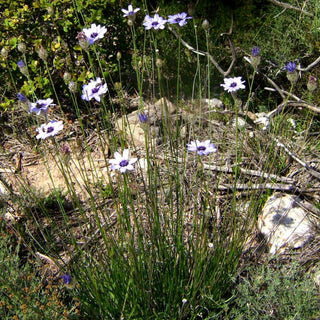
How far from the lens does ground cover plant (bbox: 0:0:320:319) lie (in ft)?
6.16

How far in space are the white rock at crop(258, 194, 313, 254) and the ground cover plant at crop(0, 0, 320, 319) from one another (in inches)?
2.2

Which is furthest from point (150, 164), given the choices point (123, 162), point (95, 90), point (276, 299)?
point (276, 299)

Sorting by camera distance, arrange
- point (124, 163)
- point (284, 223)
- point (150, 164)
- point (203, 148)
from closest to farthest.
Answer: point (124, 163), point (203, 148), point (150, 164), point (284, 223)

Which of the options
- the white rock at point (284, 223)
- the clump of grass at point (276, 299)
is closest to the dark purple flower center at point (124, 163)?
the clump of grass at point (276, 299)

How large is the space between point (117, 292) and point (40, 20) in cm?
250

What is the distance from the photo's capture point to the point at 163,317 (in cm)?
198

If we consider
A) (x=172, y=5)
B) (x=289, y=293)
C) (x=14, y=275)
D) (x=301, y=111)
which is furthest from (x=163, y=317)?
(x=172, y=5)

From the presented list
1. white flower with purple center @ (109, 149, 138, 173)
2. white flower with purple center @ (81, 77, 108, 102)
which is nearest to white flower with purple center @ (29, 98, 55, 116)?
white flower with purple center @ (81, 77, 108, 102)

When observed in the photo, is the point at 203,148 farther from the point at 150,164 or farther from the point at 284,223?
the point at 284,223

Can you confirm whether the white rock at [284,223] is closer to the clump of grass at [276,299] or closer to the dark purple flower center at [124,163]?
the clump of grass at [276,299]

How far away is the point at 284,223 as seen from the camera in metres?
2.62

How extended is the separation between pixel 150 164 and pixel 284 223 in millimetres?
934

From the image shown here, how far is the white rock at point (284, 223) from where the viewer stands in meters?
2.52

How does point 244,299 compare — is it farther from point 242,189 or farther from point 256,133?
point 256,133
